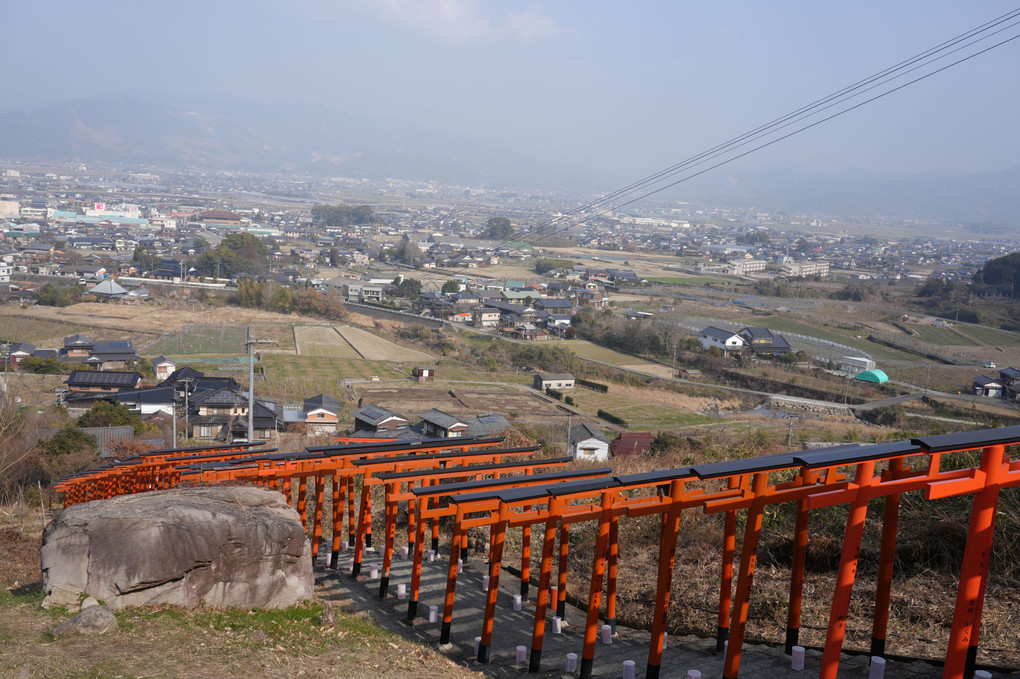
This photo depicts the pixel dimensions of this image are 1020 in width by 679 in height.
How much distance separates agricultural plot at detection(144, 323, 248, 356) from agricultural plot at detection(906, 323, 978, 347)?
84.8 feet

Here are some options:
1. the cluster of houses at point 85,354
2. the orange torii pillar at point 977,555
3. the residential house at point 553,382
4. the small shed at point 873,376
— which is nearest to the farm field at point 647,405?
the residential house at point 553,382

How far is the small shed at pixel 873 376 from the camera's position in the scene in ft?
78.3

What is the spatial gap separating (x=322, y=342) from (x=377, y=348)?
2020 mm

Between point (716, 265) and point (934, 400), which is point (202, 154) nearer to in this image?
point (716, 265)

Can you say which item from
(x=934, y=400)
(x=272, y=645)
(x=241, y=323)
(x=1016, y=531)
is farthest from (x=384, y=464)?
(x=241, y=323)

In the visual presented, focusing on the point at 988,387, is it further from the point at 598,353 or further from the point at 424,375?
the point at 424,375

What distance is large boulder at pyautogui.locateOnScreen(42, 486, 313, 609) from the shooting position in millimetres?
4629

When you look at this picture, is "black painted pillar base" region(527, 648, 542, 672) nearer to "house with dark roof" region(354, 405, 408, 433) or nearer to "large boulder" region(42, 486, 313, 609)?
"large boulder" region(42, 486, 313, 609)

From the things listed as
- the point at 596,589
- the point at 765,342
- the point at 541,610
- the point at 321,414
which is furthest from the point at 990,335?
the point at 541,610

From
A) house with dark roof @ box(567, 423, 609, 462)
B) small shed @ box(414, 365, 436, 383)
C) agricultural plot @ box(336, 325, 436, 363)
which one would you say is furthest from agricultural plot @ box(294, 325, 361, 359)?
house with dark roof @ box(567, 423, 609, 462)

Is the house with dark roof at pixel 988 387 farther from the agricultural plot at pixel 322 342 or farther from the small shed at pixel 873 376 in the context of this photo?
the agricultural plot at pixel 322 342

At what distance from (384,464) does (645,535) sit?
7.71ft

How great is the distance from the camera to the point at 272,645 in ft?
14.1

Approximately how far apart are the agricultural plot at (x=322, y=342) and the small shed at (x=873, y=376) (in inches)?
658
